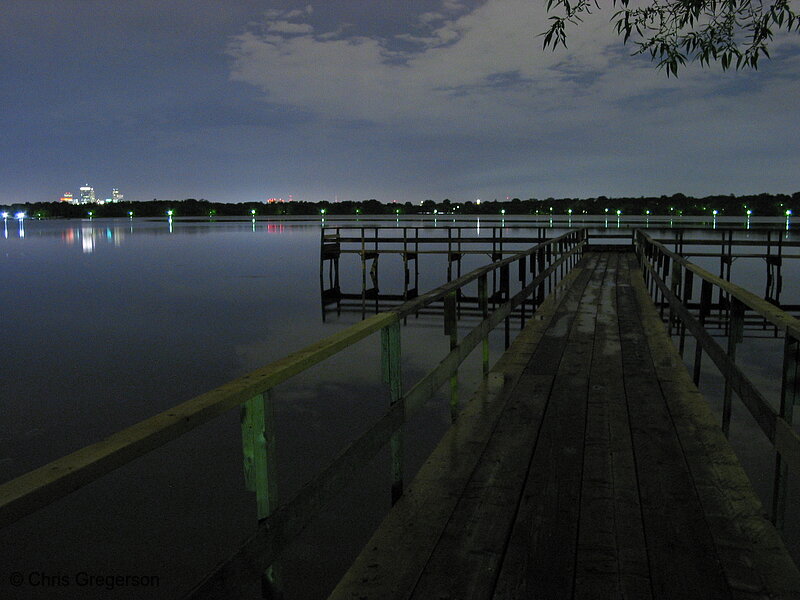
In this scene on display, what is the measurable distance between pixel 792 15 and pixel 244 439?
5553 mm

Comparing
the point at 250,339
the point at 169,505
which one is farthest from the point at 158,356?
the point at 169,505

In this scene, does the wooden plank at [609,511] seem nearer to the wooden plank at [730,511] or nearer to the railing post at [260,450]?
the wooden plank at [730,511]

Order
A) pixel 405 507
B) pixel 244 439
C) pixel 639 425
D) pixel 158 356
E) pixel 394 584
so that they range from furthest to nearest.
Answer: pixel 158 356
pixel 639 425
pixel 405 507
pixel 394 584
pixel 244 439

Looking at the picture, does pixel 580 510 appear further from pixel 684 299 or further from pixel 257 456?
pixel 684 299

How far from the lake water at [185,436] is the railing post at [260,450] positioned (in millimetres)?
3062

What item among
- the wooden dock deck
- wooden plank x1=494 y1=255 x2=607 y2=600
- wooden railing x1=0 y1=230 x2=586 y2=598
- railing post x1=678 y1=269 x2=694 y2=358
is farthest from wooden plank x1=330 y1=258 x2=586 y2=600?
railing post x1=678 y1=269 x2=694 y2=358

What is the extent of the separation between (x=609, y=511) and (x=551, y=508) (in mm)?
300

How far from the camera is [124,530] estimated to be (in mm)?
6168

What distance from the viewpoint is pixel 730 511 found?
3.29 meters

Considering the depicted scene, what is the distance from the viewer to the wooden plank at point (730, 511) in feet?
8.77

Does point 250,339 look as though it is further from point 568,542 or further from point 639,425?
point 568,542

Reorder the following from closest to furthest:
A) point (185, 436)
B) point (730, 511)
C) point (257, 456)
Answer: point (257, 456) < point (730, 511) < point (185, 436)

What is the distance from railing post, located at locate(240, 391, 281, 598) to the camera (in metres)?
2.24

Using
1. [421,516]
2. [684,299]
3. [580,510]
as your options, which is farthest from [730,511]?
[684,299]
